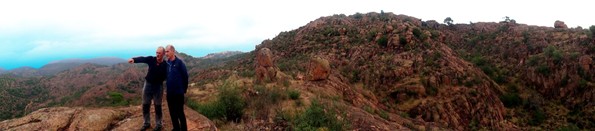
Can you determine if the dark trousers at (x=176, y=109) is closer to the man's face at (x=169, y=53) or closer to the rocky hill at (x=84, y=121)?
the rocky hill at (x=84, y=121)

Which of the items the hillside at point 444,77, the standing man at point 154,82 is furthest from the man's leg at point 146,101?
the hillside at point 444,77

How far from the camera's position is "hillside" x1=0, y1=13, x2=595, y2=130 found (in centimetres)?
1775

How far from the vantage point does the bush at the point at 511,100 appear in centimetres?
2930

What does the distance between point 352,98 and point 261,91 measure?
756cm

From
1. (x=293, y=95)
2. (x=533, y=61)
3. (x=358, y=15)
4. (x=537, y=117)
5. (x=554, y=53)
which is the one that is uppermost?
(x=358, y=15)

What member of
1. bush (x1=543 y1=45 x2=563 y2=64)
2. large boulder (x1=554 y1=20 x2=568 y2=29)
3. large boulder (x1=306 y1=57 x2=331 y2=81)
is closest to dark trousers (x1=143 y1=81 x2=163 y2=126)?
large boulder (x1=306 y1=57 x2=331 y2=81)

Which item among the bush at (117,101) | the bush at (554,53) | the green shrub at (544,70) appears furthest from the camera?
the bush at (554,53)

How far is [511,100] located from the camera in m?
29.5

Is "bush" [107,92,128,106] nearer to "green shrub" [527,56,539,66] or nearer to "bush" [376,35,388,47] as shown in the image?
"bush" [376,35,388,47]

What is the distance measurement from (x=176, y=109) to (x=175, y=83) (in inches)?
19.1

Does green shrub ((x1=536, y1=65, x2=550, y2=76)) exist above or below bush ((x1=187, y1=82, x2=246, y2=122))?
below

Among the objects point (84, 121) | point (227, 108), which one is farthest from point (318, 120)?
point (84, 121)

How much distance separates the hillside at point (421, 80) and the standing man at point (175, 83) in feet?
13.6

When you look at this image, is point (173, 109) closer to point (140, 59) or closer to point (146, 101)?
point (146, 101)
